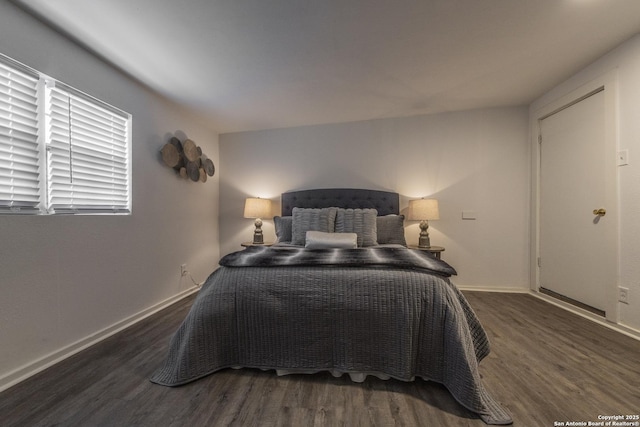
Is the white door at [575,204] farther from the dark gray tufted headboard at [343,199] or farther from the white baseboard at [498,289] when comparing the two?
the dark gray tufted headboard at [343,199]

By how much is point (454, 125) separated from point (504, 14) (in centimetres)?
165

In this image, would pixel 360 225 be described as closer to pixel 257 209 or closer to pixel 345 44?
pixel 257 209

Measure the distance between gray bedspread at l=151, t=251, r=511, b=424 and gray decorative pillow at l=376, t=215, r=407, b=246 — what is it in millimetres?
1386

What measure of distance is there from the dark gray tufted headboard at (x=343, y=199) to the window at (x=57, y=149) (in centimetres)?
184

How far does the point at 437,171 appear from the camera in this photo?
3137 millimetres

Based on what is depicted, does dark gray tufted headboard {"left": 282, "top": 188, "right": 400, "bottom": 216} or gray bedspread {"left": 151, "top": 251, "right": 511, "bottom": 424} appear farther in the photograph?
dark gray tufted headboard {"left": 282, "top": 188, "right": 400, "bottom": 216}

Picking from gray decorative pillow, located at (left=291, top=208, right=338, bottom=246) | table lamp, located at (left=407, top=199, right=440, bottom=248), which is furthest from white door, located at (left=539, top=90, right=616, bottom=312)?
gray decorative pillow, located at (left=291, top=208, right=338, bottom=246)

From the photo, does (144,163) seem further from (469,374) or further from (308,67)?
(469,374)

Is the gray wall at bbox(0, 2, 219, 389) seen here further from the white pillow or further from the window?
the white pillow

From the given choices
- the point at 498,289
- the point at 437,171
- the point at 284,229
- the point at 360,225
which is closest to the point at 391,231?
the point at 360,225

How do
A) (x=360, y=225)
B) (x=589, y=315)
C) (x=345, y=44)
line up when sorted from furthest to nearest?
(x=360, y=225) → (x=589, y=315) → (x=345, y=44)

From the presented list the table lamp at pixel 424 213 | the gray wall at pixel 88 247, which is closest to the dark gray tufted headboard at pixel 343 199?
the table lamp at pixel 424 213

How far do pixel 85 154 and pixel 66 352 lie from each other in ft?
4.69

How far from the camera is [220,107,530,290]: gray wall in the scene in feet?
9.70
